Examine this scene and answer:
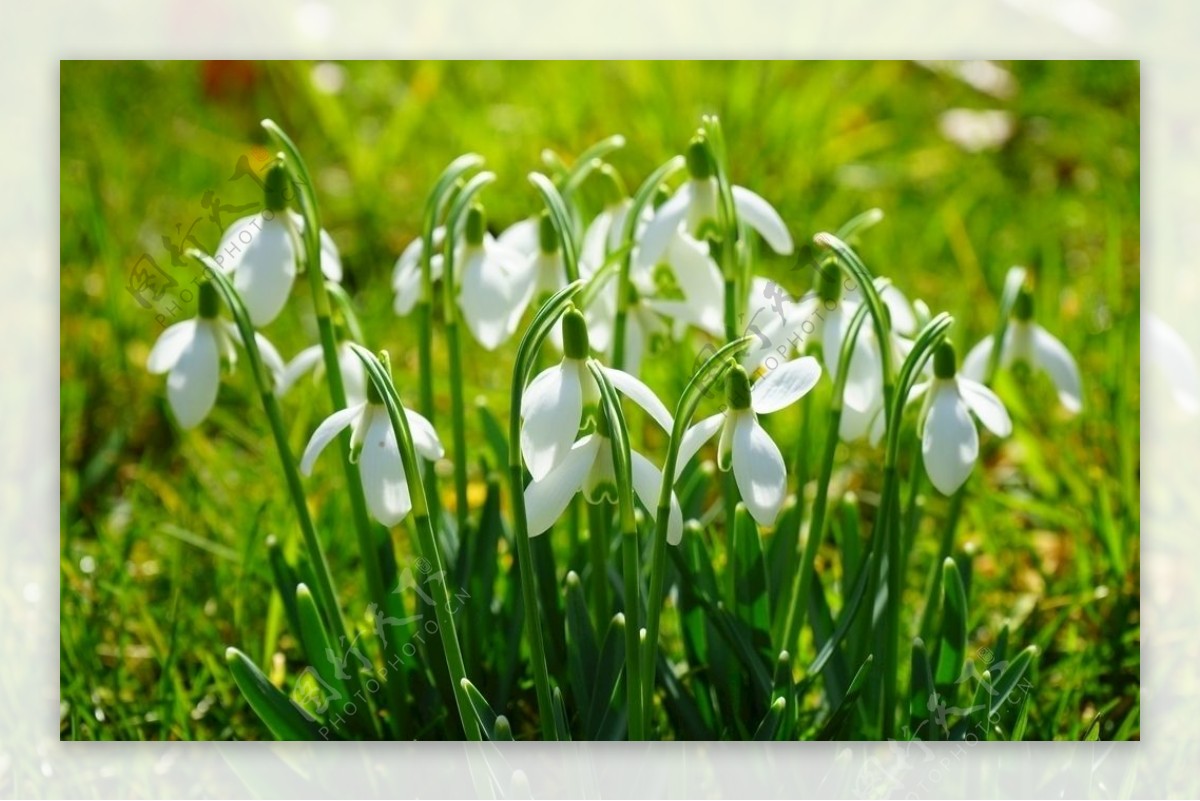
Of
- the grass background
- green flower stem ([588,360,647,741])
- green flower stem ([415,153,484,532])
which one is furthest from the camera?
the grass background

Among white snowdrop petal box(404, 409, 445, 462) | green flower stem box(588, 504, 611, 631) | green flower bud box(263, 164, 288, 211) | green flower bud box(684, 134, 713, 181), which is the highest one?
green flower bud box(684, 134, 713, 181)

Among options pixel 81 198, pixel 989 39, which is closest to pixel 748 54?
pixel 989 39

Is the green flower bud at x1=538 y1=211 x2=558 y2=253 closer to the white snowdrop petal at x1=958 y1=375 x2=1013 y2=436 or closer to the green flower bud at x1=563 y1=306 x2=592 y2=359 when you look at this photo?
the green flower bud at x1=563 y1=306 x2=592 y2=359

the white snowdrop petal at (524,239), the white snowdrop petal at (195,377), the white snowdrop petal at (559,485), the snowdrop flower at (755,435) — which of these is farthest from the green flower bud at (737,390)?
the white snowdrop petal at (195,377)

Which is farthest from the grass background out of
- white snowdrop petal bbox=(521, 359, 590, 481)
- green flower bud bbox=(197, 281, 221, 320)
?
white snowdrop petal bbox=(521, 359, 590, 481)

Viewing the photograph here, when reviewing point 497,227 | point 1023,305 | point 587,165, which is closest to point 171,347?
point 587,165

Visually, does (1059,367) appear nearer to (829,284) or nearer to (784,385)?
(829,284)
